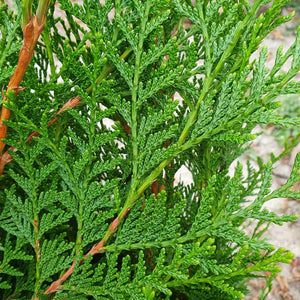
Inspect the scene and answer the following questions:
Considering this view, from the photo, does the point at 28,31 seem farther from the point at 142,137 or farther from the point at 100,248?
the point at 100,248

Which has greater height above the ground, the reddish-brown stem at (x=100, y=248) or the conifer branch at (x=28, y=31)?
the conifer branch at (x=28, y=31)

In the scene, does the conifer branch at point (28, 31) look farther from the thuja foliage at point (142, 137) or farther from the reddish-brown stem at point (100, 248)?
the reddish-brown stem at point (100, 248)

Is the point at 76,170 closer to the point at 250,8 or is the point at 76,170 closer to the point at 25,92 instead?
the point at 25,92

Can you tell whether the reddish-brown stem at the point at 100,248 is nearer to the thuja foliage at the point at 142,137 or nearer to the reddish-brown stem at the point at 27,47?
the thuja foliage at the point at 142,137

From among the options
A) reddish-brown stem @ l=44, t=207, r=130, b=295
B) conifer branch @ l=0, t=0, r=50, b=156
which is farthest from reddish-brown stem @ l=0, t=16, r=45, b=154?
reddish-brown stem @ l=44, t=207, r=130, b=295

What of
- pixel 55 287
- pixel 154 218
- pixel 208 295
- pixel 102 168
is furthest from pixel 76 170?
pixel 208 295

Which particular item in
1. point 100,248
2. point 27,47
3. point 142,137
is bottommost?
point 100,248

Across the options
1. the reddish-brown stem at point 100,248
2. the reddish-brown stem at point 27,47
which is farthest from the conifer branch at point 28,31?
the reddish-brown stem at point 100,248

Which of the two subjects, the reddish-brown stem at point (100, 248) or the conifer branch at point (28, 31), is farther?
the reddish-brown stem at point (100, 248)

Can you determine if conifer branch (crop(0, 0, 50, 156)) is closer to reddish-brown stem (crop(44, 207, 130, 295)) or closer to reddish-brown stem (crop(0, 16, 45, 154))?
reddish-brown stem (crop(0, 16, 45, 154))

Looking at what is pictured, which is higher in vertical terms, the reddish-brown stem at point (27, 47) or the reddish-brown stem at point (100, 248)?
the reddish-brown stem at point (27, 47)

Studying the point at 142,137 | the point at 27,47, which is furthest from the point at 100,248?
the point at 27,47
